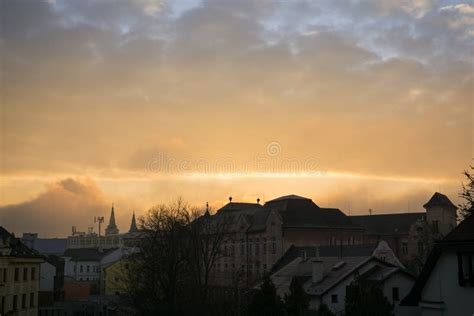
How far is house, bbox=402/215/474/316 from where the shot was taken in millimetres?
21922

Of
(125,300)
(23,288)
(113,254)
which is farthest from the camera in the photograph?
(113,254)

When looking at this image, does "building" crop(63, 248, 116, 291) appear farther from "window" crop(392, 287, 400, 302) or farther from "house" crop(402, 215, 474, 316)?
"house" crop(402, 215, 474, 316)

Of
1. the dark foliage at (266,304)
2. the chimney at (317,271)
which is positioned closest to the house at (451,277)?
the dark foliage at (266,304)

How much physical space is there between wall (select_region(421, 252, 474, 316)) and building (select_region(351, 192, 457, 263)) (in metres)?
62.0

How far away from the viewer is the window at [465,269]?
21.8 m

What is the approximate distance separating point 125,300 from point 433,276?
4309 cm

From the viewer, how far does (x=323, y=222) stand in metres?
85.4

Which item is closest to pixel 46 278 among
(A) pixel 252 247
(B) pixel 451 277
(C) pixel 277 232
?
(A) pixel 252 247

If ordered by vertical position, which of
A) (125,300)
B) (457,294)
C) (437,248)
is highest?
(437,248)

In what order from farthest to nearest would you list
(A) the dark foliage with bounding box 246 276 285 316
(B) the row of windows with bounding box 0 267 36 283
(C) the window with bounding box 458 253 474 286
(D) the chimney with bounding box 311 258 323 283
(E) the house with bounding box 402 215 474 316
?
(D) the chimney with bounding box 311 258 323 283
(B) the row of windows with bounding box 0 267 36 283
(A) the dark foliage with bounding box 246 276 285 316
(E) the house with bounding box 402 215 474 316
(C) the window with bounding box 458 253 474 286

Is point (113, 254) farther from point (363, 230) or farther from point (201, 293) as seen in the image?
point (201, 293)

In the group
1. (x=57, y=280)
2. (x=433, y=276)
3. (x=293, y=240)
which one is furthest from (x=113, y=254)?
(x=433, y=276)

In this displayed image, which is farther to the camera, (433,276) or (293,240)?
(293,240)

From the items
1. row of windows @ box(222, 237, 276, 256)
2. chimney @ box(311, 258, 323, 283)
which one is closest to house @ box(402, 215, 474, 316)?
chimney @ box(311, 258, 323, 283)
